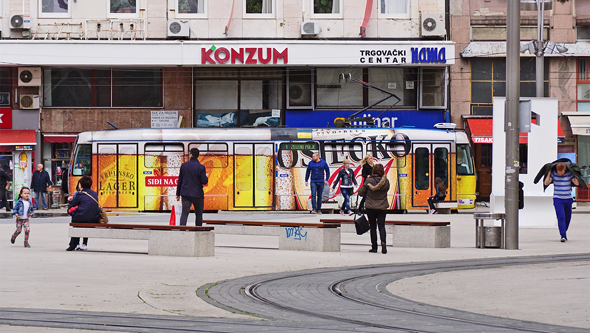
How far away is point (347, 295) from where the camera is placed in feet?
32.7

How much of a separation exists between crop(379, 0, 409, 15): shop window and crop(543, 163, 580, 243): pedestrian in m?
17.3

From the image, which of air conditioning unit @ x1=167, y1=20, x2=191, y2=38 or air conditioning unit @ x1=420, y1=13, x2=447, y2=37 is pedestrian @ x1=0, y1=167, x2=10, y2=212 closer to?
air conditioning unit @ x1=167, y1=20, x2=191, y2=38

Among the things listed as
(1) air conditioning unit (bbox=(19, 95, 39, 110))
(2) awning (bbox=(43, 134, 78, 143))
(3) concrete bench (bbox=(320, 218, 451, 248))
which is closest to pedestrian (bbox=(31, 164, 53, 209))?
(2) awning (bbox=(43, 134, 78, 143))

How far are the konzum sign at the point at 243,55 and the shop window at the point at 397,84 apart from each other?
12.8ft

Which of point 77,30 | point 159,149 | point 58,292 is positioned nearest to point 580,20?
point 159,149

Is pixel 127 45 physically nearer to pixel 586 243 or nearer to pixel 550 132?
pixel 550 132

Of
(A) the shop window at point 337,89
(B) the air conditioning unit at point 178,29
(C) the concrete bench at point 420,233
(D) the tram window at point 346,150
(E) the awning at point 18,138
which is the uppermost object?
(B) the air conditioning unit at point 178,29

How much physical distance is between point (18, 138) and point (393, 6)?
14775 millimetres

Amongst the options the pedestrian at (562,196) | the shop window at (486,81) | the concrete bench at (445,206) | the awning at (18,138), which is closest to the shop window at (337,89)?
the shop window at (486,81)

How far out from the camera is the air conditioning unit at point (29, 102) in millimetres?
33656

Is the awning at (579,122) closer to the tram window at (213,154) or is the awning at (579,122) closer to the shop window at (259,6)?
the shop window at (259,6)

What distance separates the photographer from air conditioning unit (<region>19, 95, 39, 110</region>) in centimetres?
3366

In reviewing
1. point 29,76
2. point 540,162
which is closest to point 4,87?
point 29,76

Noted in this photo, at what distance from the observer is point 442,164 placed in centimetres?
2964
